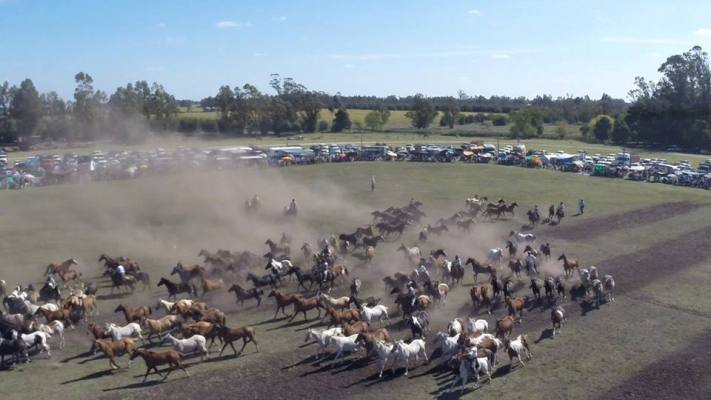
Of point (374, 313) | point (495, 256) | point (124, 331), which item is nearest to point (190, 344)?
point (124, 331)

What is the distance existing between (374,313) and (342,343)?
3.22 m

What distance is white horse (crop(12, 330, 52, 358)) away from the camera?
1905cm

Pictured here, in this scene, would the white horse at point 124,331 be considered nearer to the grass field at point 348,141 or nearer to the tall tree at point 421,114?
the grass field at point 348,141

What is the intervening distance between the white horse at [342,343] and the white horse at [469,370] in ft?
10.5

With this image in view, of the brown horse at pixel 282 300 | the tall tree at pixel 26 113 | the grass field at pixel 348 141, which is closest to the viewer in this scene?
the brown horse at pixel 282 300

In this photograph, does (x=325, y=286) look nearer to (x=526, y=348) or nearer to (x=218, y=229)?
(x=526, y=348)

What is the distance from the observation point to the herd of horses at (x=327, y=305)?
1873cm

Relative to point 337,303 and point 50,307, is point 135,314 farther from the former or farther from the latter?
point 337,303

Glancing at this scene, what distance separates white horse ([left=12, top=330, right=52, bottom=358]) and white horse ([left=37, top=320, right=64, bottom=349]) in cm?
51

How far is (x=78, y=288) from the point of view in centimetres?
2673

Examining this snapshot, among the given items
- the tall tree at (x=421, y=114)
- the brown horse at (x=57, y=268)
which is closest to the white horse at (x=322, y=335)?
the brown horse at (x=57, y=268)

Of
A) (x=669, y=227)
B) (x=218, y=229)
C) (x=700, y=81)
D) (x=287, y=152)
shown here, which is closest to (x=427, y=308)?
(x=218, y=229)

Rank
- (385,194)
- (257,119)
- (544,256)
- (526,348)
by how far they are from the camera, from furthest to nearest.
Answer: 1. (257,119)
2. (385,194)
3. (544,256)
4. (526,348)

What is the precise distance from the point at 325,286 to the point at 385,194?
23502mm
